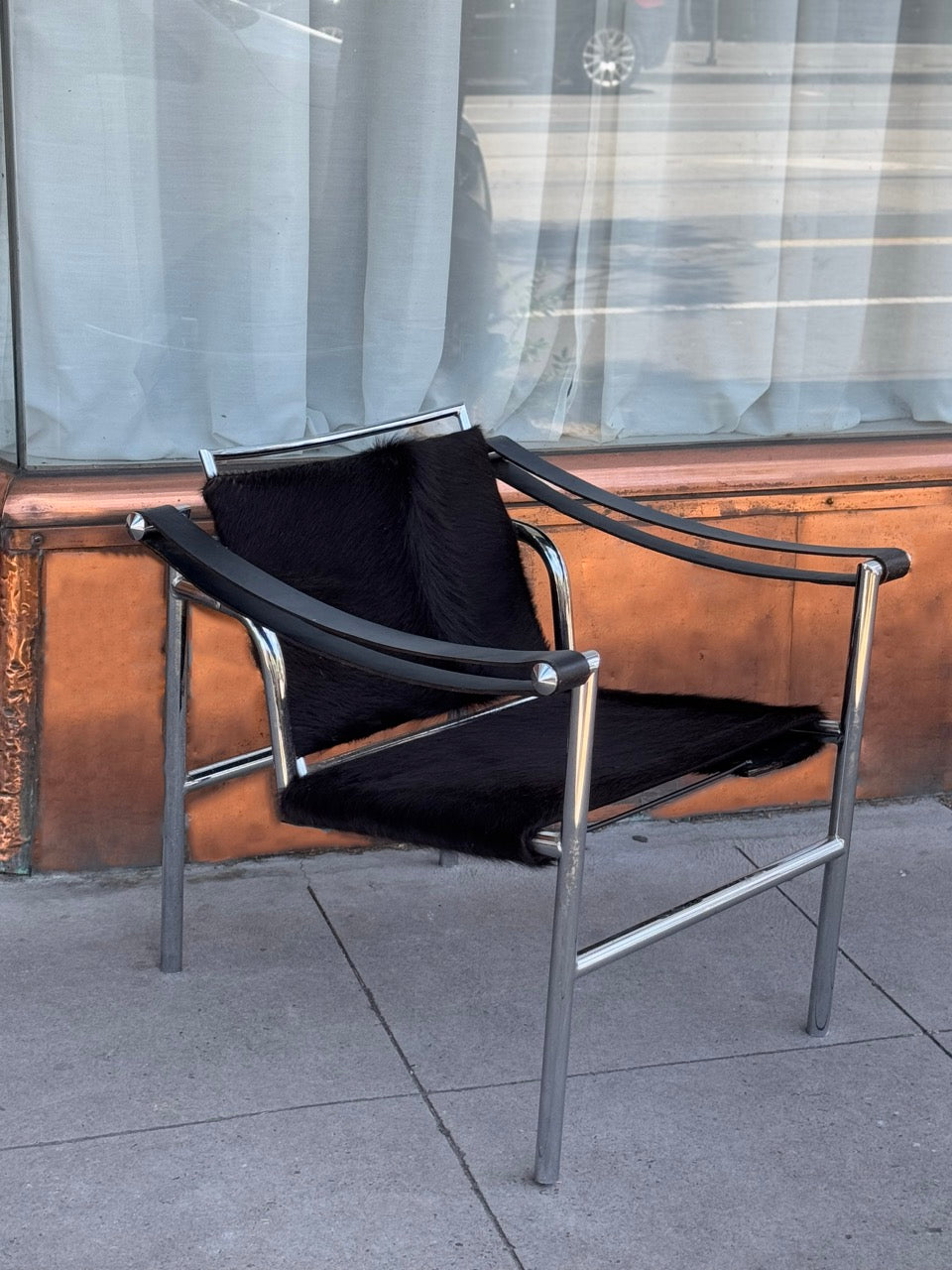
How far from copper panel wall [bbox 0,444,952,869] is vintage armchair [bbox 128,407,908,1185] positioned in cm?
42

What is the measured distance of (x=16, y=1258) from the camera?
2.17m

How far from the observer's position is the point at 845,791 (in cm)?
270

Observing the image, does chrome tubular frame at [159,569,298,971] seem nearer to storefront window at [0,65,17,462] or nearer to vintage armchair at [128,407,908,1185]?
vintage armchair at [128,407,908,1185]

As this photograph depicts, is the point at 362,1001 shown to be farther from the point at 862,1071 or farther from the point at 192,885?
the point at 862,1071

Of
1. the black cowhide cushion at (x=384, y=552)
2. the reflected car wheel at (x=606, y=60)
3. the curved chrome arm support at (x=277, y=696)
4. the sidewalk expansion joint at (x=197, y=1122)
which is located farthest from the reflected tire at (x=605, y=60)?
the sidewalk expansion joint at (x=197, y=1122)

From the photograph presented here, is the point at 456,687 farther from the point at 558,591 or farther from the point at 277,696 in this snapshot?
the point at 558,591

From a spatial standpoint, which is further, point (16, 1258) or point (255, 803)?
point (255, 803)

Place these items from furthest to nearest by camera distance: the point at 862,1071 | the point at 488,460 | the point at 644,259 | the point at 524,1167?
the point at 644,259, the point at 488,460, the point at 862,1071, the point at 524,1167

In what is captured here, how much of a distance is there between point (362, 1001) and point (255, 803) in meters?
0.63

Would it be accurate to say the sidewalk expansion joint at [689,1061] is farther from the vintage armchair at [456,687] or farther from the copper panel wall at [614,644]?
the copper panel wall at [614,644]

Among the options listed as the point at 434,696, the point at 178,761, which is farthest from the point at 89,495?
the point at 434,696

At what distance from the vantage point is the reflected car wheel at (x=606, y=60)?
3.49 metres

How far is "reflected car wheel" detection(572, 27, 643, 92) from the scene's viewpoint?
3.49m

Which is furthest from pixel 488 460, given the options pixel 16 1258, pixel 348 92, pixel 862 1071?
pixel 16 1258
